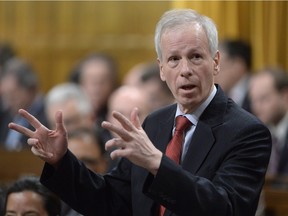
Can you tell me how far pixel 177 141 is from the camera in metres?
3.18

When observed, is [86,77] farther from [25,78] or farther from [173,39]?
[173,39]

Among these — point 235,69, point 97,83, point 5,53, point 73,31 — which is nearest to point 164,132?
point 235,69

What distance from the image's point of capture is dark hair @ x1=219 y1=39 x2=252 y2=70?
7.05 m

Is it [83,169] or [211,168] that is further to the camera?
[83,169]

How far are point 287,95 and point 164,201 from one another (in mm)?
4149

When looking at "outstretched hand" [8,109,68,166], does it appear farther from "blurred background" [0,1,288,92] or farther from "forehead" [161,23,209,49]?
"blurred background" [0,1,288,92]

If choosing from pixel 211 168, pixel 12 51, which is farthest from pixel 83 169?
pixel 12 51

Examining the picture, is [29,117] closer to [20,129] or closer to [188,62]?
[20,129]

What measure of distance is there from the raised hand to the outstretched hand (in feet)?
1.12

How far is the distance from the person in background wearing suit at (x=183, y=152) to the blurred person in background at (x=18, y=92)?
441 cm

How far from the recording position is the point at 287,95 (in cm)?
689

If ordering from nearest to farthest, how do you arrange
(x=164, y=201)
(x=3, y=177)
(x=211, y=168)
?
(x=164, y=201)
(x=211, y=168)
(x=3, y=177)

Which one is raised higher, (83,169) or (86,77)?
(83,169)

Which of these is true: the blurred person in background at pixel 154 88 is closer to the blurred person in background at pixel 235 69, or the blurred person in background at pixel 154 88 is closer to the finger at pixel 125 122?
the blurred person in background at pixel 235 69
